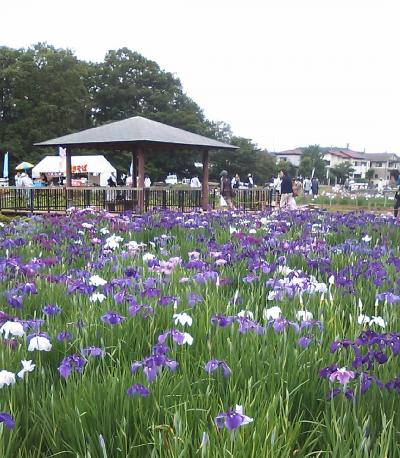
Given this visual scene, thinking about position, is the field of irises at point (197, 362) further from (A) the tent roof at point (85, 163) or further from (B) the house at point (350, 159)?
(B) the house at point (350, 159)

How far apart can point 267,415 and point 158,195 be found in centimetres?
1700

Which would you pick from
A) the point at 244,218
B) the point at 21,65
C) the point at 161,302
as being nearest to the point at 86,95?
the point at 21,65

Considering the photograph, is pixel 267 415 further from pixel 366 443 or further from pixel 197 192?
pixel 197 192

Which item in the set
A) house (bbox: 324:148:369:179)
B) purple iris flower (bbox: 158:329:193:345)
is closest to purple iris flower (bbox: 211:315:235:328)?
purple iris flower (bbox: 158:329:193:345)

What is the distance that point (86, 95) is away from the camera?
48.7m

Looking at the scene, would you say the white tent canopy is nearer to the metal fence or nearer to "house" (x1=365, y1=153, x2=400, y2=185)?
the metal fence

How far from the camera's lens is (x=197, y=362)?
7.00 feet

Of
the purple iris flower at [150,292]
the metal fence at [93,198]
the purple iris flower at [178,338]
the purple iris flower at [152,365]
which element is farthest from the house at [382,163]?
the purple iris flower at [152,365]

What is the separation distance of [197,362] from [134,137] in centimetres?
1332

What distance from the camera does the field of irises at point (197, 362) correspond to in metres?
1.60

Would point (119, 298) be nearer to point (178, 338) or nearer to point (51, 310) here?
point (51, 310)

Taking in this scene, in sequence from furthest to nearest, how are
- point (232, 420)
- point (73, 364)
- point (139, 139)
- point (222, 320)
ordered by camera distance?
1. point (139, 139)
2. point (222, 320)
3. point (73, 364)
4. point (232, 420)

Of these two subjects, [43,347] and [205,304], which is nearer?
[43,347]

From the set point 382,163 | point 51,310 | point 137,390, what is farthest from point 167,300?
point 382,163
